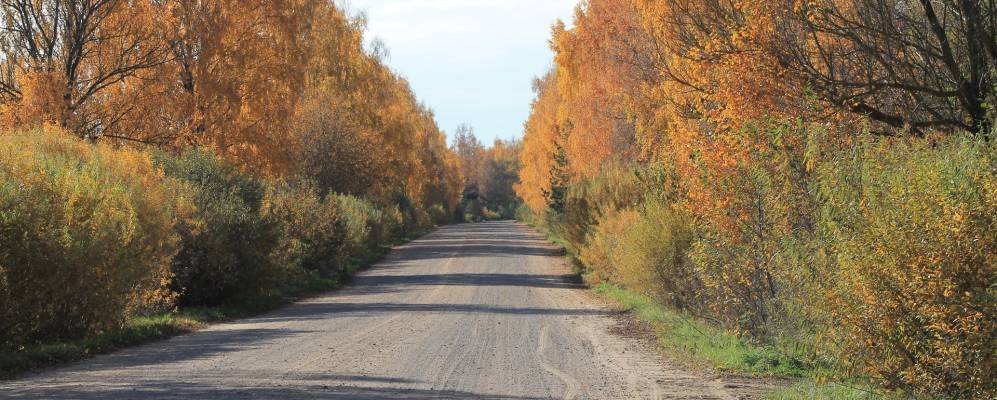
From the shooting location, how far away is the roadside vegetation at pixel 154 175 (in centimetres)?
1447

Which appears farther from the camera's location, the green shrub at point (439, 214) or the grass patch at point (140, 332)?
the green shrub at point (439, 214)

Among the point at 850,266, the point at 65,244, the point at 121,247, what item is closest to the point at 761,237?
the point at 850,266

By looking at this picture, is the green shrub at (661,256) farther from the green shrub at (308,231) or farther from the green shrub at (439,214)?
the green shrub at (439,214)

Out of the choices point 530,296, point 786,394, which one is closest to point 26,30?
point 530,296

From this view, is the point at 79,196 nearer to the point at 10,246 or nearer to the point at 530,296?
the point at 10,246

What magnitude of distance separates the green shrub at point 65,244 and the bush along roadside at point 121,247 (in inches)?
0.7

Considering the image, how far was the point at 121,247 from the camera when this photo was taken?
15586 millimetres

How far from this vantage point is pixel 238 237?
23156 mm

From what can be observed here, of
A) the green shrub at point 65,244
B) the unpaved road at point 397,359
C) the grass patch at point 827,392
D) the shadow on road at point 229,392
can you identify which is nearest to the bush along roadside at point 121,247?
the green shrub at point 65,244

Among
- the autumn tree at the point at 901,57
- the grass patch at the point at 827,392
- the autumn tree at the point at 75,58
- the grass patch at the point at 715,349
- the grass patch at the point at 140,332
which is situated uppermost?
the autumn tree at the point at 75,58

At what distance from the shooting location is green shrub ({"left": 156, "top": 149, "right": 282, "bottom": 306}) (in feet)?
71.8

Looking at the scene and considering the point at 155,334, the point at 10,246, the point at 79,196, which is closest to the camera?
the point at 10,246

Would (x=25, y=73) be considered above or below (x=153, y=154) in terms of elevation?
above

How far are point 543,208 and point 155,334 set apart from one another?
162ft
